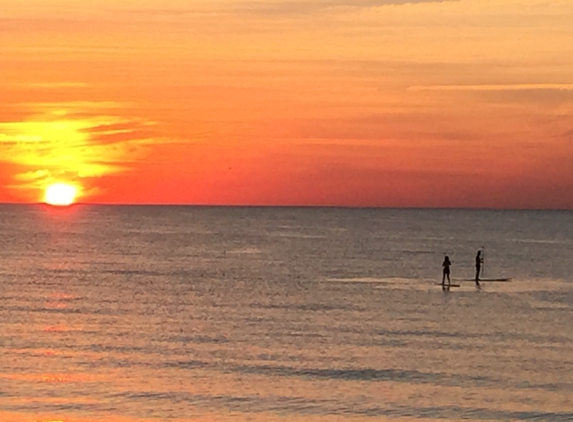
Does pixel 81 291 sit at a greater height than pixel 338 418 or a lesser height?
greater

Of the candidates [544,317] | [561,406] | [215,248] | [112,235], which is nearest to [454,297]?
[544,317]

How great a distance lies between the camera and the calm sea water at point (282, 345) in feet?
112

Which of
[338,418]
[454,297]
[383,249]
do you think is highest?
[383,249]

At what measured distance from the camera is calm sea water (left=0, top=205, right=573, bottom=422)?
34.0 meters

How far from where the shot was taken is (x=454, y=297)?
68062 mm

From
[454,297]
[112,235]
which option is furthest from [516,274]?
[112,235]

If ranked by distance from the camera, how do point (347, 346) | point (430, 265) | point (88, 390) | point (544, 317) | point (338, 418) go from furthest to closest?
point (430, 265)
point (544, 317)
point (347, 346)
point (88, 390)
point (338, 418)

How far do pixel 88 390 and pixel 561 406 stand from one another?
46.1 feet

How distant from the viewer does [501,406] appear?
34.2 metres

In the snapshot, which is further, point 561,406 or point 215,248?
point 215,248

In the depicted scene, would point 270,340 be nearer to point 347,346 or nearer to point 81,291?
point 347,346

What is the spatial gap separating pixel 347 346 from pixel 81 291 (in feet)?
96.7

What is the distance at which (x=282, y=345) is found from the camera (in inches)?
1823

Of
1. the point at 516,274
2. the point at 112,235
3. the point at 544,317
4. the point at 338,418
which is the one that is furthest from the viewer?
the point at 112,235
